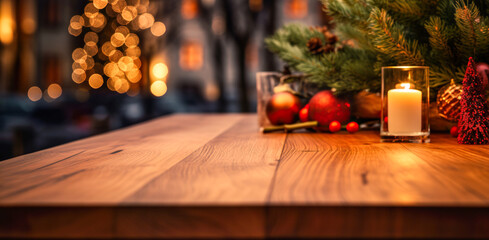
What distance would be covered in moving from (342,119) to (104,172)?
920 millimetres

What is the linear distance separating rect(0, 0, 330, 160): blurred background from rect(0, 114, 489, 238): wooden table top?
102 inches

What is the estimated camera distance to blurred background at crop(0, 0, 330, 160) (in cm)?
714

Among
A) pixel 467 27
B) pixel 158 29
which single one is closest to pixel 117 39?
pixel 158 29

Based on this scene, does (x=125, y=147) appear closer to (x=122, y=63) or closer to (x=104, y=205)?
(x=104, y=205)

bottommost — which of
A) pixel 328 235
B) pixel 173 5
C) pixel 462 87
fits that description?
pixel 328 235

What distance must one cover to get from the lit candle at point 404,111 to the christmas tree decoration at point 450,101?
110 millimetres

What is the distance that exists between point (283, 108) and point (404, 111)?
46cm

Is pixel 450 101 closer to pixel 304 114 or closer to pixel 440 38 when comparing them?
pixel 440 38

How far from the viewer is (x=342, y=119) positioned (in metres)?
1.52

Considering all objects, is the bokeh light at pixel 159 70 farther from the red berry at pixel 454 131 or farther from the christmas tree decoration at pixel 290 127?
the red berry at pixel 454 131

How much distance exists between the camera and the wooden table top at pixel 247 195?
0.55m

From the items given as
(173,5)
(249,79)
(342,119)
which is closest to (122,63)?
(173,5)

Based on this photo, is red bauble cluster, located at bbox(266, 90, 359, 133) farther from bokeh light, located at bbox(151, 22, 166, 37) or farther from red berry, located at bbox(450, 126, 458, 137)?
bokeh light, located at bbox(151, 22, 166, 37)

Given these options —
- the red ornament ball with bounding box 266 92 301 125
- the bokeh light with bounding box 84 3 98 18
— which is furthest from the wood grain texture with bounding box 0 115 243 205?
the bokeh light with bounding box 84 3 98 18
